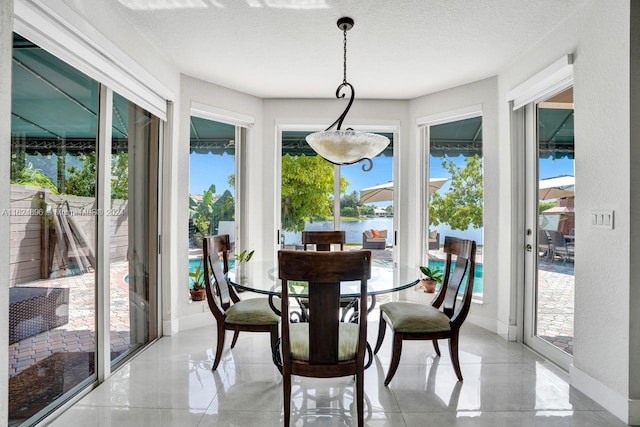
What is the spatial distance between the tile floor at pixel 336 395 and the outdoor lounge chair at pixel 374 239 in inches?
64.8

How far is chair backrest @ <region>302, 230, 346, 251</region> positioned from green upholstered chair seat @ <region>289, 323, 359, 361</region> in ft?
4.55

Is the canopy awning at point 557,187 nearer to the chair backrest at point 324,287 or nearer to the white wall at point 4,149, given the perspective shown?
the chair backrest at point 324,287

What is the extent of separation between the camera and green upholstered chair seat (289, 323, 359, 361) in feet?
6.31

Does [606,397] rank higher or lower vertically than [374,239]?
lower

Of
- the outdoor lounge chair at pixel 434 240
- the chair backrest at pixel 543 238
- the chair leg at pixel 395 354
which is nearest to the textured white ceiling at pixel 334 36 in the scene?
the chair backrest at pixel 543 238

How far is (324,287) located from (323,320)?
175 mm

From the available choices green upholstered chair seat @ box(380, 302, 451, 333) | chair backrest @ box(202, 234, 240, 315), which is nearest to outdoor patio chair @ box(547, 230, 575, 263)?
green upholstered chair seat @ box(380, 302, 451, 333)

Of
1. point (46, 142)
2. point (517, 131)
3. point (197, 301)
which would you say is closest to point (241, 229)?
point (197, 301)

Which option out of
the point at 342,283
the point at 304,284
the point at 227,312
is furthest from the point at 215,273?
the point at 342,283

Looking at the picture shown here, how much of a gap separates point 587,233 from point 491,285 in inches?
54.8

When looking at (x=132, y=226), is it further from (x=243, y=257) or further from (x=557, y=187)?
(x=557, y=187)

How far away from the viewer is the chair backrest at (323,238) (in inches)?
139

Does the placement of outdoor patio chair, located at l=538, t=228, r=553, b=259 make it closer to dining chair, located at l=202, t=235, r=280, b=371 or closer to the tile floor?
the tile floor

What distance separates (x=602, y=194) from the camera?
220 cm
